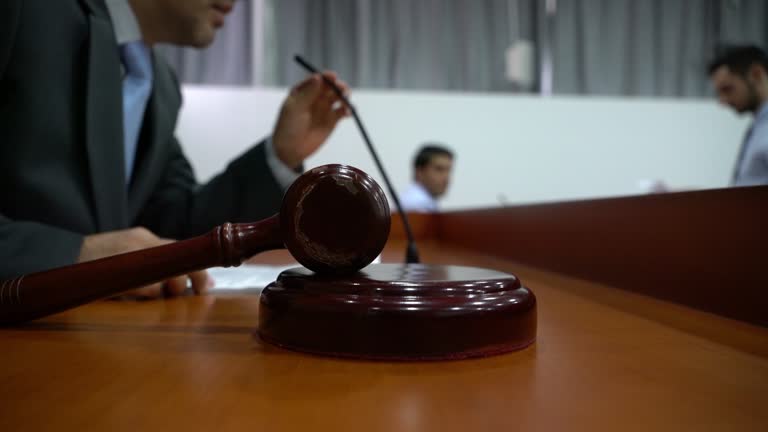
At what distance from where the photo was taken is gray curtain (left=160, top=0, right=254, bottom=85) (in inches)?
131

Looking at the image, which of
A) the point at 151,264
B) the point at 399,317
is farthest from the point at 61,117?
the point at 399,317

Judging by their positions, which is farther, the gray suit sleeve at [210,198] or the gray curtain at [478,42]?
the gray curtain at [478,42]

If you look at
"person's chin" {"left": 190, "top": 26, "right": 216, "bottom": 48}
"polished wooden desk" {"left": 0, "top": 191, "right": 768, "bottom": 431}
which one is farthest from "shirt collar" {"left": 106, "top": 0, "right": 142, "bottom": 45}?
"polished wooden desk" {"left": 0, "top": 191, "right": 768, "bottom": 431}

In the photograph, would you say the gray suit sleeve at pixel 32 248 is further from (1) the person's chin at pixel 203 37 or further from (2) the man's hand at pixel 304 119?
(1) the person's chin at pixel 203 37

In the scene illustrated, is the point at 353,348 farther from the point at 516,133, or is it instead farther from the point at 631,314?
the point at 516,133

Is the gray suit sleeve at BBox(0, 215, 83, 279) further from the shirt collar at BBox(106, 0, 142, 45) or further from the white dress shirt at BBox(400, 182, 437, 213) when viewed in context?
the white dress shirt at BBox(400, 182, 437, 213)

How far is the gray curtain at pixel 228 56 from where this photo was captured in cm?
334

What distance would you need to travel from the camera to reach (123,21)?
39.2 inches

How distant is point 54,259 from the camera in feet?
1.69

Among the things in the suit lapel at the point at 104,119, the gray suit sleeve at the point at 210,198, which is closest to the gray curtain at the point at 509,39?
the gray suit sleeve at the point at 210,198

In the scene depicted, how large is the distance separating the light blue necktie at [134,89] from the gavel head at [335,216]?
767 mm

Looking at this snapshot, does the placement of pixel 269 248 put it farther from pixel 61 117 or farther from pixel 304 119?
pixel 304 119

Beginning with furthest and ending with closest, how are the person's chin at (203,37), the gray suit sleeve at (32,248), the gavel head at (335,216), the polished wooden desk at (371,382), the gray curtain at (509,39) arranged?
the gray curtain at (509,39)
the person's chin at (203,37)
the gray suit sleeve at (32,248)
the gavel head at (335,216)
the polished wooden desk at (371,382)

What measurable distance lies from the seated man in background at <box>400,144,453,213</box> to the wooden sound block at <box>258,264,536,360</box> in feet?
9.19
